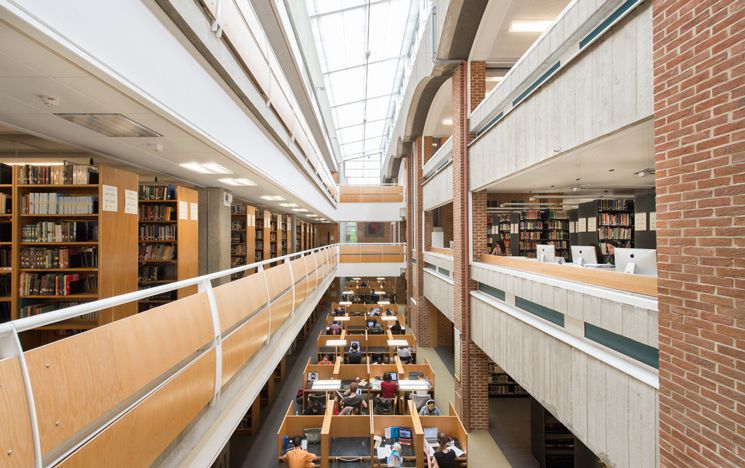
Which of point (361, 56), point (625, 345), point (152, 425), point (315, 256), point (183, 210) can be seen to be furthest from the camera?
point (361, 56)

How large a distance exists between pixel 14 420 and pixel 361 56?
1571 cm

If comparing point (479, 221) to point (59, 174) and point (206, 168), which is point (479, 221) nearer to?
point (206, 168)

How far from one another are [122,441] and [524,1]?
24.5 ft

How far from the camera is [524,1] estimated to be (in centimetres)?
623

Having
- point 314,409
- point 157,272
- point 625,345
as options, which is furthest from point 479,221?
point 157,272

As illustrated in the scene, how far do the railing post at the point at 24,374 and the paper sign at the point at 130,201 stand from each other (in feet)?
11.4

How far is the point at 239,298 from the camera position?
365 cm

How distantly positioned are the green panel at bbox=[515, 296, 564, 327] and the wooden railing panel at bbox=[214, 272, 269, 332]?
357 centimetres

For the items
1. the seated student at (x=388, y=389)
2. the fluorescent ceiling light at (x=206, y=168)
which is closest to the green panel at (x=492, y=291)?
the seated student at (x=388, y=389)

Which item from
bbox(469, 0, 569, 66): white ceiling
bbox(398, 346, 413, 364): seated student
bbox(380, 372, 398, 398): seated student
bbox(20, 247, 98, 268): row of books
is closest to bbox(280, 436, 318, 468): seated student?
bbox(380, 372, 398, 398): seated student

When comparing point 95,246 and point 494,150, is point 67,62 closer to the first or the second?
point 95,246

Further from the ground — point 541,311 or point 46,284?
point 46,284

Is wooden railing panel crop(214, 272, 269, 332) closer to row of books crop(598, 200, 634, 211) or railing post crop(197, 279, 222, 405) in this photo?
railing post crop(197, 279, 222, 405)

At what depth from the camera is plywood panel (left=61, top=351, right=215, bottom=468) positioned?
1.76 meters
